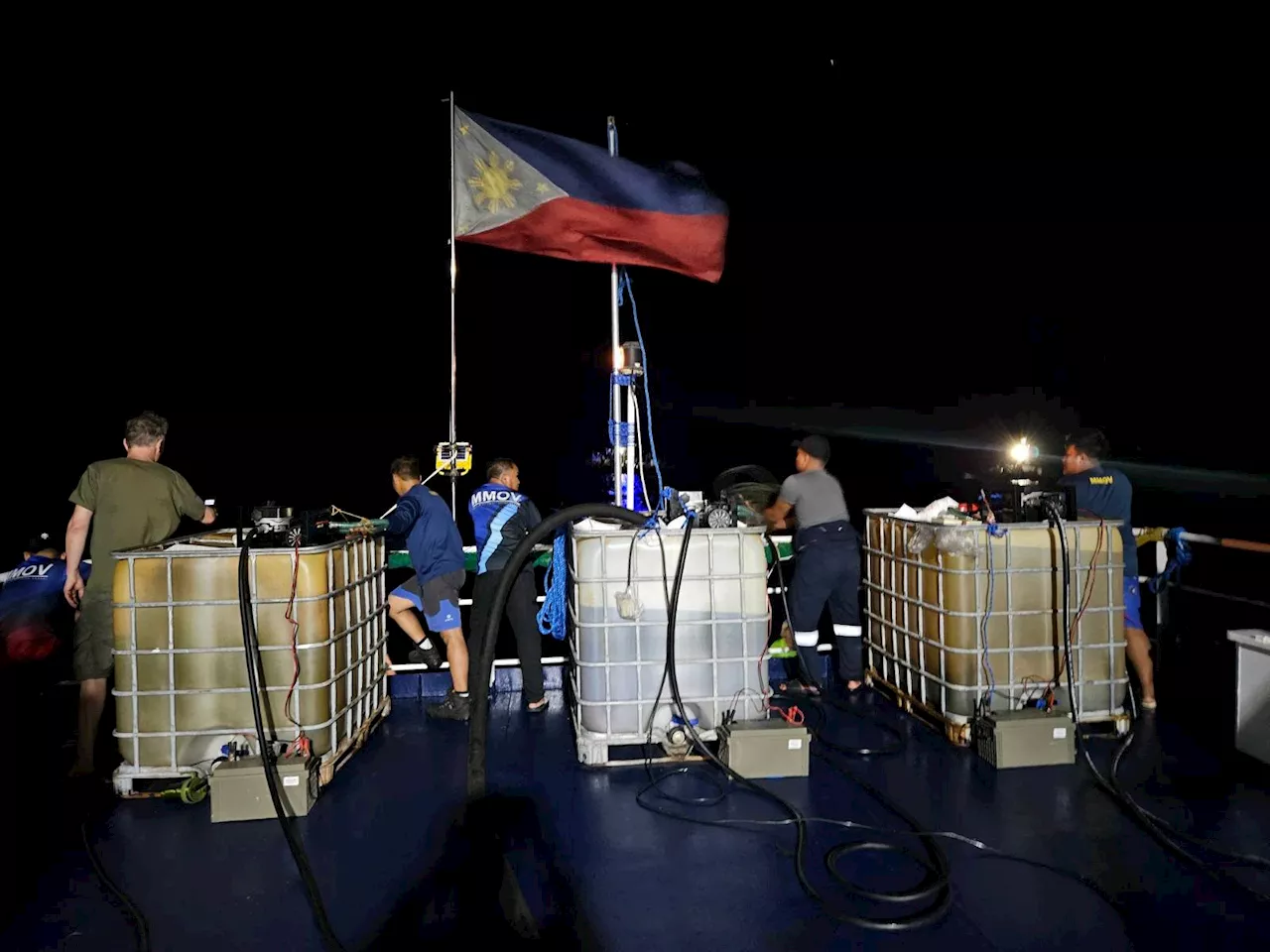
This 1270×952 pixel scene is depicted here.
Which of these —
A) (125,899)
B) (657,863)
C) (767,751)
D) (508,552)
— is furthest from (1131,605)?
(125,899)

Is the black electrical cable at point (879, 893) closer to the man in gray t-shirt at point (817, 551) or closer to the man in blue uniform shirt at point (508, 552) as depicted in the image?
the man in gray t-shirt at point (817, 551)

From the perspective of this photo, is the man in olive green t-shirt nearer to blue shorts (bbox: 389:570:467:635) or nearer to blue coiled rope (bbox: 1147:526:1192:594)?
blue shorts (bbox: 389:570:467:635)

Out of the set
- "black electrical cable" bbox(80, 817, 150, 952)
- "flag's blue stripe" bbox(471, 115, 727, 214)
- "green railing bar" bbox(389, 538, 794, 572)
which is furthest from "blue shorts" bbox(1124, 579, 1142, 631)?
"black electrical cable" bbox(80, 817, 150, 952)

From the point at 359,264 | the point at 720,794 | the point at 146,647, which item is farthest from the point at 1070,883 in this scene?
the point at 359,264

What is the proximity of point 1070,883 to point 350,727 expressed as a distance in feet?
12.2

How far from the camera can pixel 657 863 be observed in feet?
10.8

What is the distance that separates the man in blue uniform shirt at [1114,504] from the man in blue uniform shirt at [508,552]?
3.55 meters

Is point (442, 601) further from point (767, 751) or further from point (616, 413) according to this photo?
point (767, 751)

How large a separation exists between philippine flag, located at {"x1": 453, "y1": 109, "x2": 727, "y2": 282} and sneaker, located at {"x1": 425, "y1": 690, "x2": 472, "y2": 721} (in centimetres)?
318

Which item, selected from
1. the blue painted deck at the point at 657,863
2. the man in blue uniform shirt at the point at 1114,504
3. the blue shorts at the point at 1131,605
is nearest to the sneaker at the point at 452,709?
the blue painted deck at the point at 657,863

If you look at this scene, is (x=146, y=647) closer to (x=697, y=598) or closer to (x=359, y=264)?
(x=697, y=598)

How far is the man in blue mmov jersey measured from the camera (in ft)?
14.0

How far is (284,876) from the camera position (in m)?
3.21

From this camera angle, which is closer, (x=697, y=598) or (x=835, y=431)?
(x=697, y=598)
